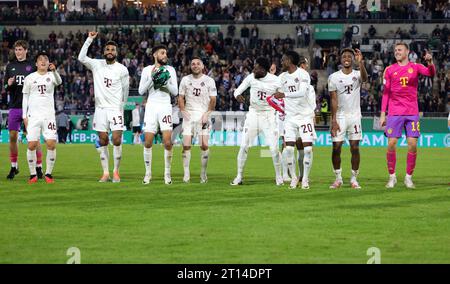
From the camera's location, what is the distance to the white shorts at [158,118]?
17000 millimetres

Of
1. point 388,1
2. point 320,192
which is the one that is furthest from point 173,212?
point 388,1

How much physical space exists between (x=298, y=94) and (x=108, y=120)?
3815mm

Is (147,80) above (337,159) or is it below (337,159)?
above

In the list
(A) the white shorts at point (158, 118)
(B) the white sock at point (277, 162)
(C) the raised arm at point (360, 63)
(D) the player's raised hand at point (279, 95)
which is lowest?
(B) the white sock at point (277, 162)

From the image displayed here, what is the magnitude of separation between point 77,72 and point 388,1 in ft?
68.8

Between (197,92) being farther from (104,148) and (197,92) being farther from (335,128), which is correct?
(335,128)

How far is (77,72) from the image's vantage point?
48688 mm

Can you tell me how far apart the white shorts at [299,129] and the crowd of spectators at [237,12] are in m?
36.2

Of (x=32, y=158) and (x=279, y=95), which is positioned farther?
(x=32, y=158)

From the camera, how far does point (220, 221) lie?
38.9 feet

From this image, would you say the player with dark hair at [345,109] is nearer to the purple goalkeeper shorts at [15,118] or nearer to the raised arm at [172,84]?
the raised arm at [172,84]

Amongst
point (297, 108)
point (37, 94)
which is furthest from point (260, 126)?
point (37, 94)

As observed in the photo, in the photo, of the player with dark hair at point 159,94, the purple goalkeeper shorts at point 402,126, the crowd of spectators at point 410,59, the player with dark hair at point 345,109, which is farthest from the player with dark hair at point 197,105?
the crowd of spectators at point 410,59
